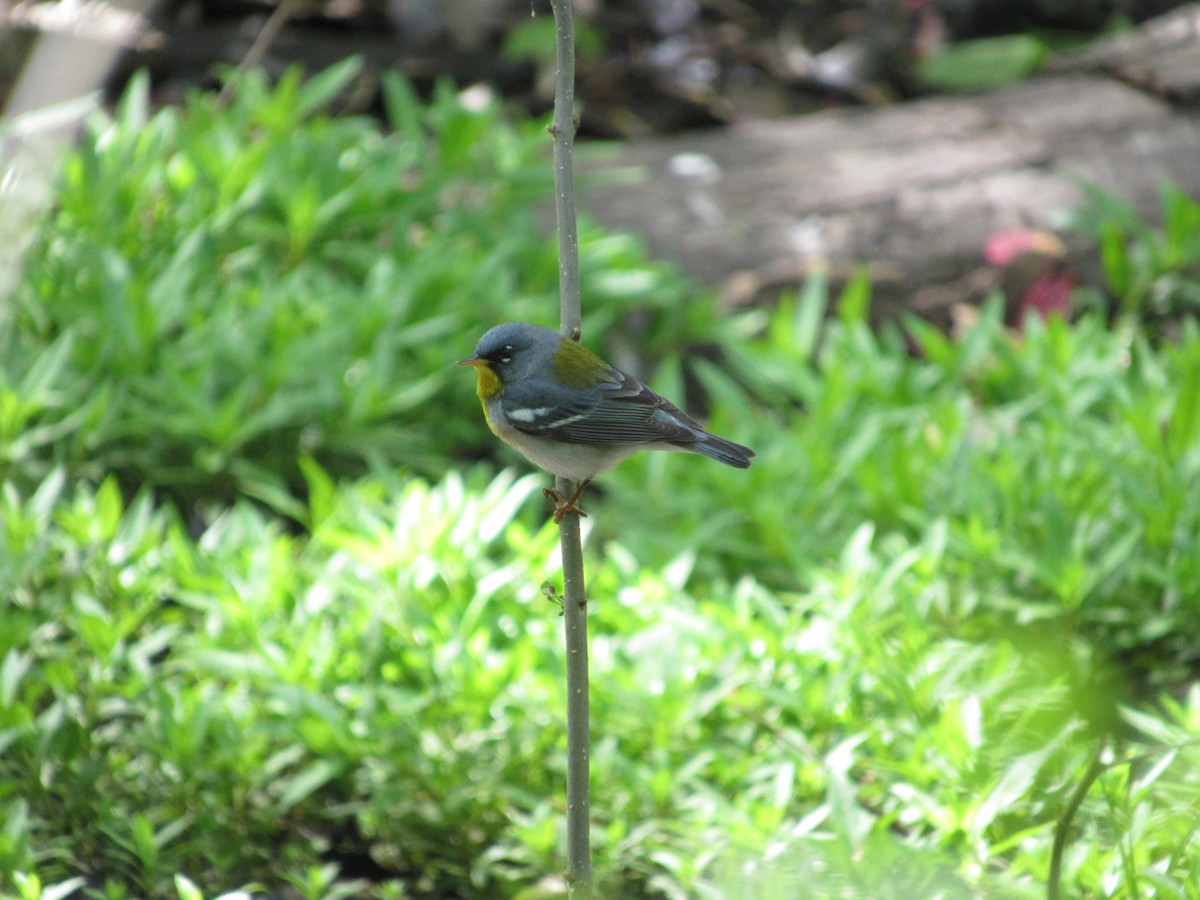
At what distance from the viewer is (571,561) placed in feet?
5.59

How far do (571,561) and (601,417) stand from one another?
0.71 m

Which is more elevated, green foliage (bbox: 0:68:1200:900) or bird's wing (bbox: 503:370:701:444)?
bird's wing (bbox: 503:370:701:444)

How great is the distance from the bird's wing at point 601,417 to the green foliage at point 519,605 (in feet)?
2.07

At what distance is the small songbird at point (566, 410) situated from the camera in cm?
232

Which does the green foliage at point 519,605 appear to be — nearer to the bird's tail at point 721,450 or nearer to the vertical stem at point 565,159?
the bird's tail at point 721,450

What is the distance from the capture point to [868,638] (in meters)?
2.77

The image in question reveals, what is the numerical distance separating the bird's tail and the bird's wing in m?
0.02

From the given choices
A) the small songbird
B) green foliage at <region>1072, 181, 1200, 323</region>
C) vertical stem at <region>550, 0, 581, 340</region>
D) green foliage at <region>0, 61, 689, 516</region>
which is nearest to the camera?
vertical stem at <region>550, 0, 581, 340</region>

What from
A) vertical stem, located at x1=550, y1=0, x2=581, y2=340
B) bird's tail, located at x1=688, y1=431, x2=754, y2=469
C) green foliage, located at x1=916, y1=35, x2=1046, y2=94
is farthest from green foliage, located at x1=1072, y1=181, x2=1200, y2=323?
vertical stem, located at x1=550, y1=0, x2=581, y2=340

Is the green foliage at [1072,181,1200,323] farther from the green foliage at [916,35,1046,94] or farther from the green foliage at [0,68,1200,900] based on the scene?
the green foliage at [916,35,1046,94]

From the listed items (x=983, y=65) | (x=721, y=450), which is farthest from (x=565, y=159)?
(x=983, y=65)

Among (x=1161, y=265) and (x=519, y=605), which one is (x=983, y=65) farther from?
(x=519, y=605)

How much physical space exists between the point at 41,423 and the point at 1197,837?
3.17 meters

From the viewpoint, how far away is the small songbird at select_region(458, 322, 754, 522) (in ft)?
7.63
